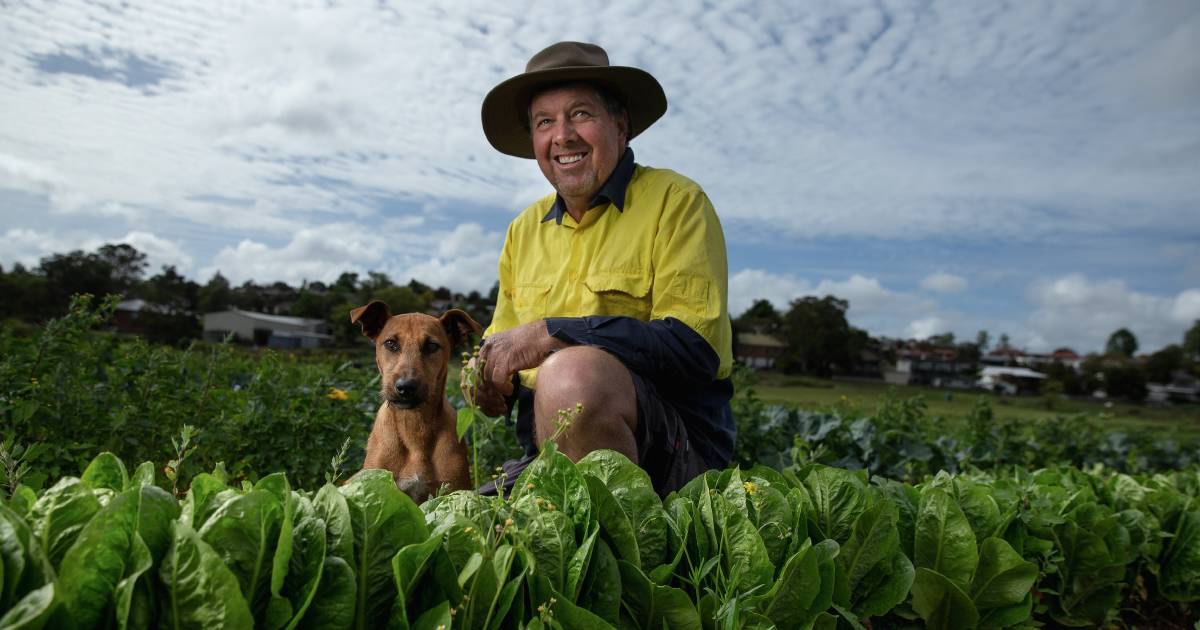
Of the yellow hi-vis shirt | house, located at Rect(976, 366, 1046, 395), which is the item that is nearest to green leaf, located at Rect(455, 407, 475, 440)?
the yellow hi-vis shirt

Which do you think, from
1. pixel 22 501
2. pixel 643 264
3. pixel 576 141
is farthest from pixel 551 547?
pixel 576 141

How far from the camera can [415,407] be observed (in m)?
2.91

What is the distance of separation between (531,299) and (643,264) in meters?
0.62

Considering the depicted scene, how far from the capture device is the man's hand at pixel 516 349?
2.86 meters

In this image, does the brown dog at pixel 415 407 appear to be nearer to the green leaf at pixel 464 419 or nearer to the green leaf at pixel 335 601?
the green leaf at pixel 464 419

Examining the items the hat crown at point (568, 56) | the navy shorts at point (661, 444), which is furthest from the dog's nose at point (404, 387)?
the hat crown at point (568, 56)

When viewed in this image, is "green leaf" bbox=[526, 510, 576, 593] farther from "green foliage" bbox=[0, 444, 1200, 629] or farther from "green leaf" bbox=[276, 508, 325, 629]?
"green leaf" bbox=[276, 508, 325, 629]

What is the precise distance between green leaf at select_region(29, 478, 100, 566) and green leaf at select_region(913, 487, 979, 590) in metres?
2.46

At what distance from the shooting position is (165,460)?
12.7 ft

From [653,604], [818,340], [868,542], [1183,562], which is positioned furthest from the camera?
[818,340]

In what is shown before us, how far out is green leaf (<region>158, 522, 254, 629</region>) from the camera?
134 cm

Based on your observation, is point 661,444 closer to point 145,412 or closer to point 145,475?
point 145,475

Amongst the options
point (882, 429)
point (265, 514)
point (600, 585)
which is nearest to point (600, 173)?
point (600, 585)

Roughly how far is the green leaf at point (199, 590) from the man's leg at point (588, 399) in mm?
1276
